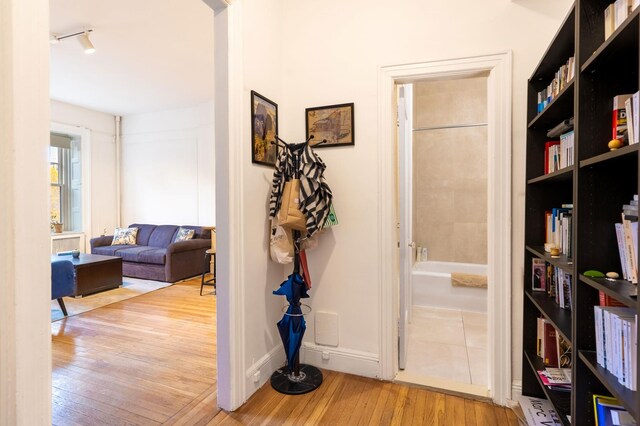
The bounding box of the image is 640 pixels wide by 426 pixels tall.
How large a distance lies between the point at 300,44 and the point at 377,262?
1.63 metres

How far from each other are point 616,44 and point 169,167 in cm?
631

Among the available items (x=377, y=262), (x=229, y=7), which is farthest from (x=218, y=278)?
(x=229, y=7)

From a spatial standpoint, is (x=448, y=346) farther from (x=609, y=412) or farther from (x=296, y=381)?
(x=609, y=412)

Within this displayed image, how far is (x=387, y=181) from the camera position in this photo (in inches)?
86.2

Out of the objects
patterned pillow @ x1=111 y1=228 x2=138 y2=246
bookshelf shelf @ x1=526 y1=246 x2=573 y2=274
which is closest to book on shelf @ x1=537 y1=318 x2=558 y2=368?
bookshelf shelf @ x1=526 y1=246 x2=573 y2=274

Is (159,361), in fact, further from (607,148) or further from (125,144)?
(125,144)

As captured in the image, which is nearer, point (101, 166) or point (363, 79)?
point (363, 79)

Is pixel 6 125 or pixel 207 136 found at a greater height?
pixel 207 136

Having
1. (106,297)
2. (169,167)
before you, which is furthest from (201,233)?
(106,297)

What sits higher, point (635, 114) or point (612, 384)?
point (635, 114)

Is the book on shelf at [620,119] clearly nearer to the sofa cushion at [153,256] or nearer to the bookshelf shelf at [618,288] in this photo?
the bookshelf shelf at [618,288]

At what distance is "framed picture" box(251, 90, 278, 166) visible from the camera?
207cm

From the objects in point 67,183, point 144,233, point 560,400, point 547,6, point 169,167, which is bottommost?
point 560,400

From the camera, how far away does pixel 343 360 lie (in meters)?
2.32
